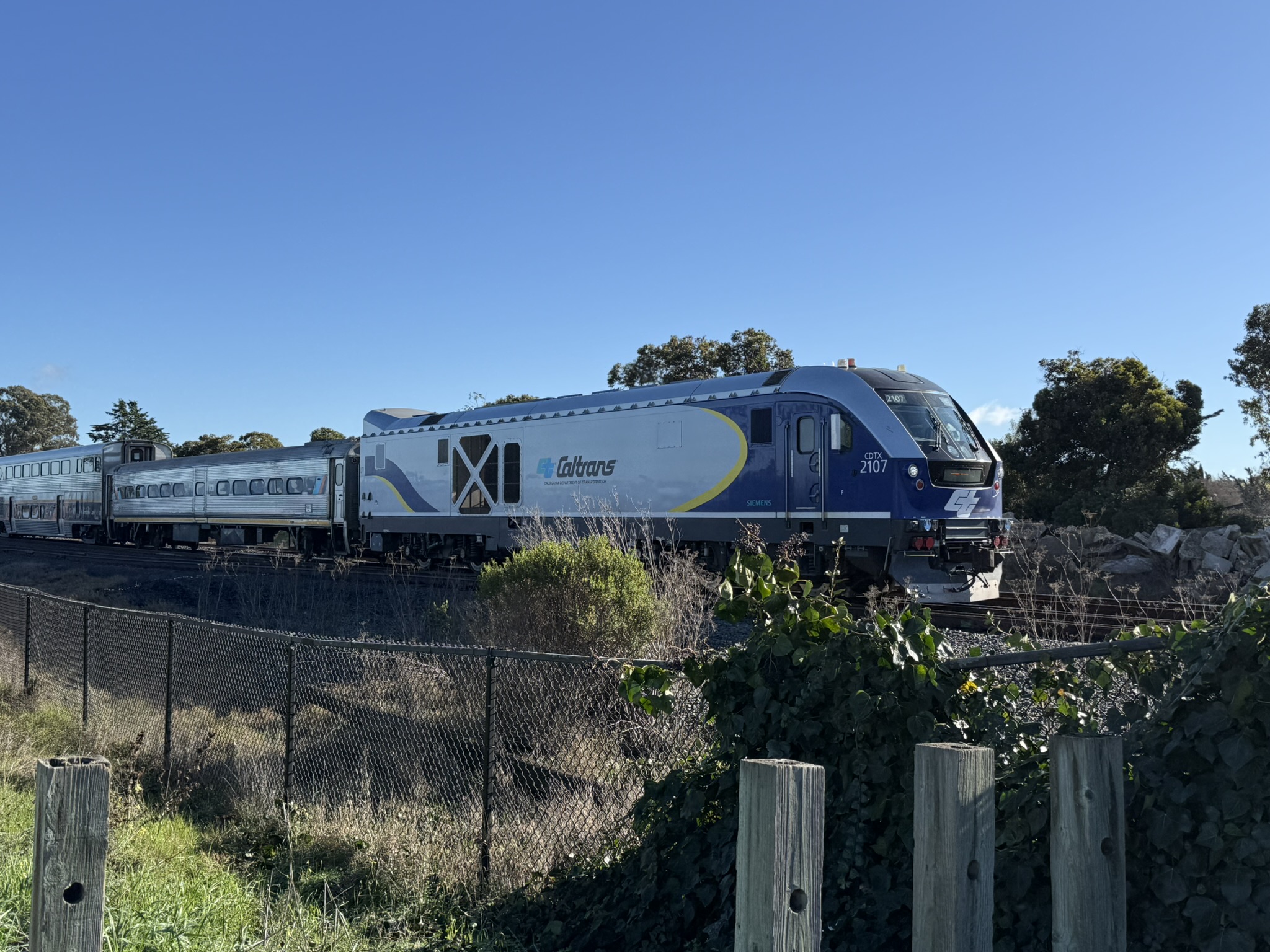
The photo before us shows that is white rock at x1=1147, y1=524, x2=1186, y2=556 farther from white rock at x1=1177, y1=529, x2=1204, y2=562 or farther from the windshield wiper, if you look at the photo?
the windshield wiper

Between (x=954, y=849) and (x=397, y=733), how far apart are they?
6.52 m

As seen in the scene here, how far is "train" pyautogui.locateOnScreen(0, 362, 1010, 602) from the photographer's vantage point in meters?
13.5

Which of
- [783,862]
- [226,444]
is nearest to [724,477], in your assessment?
[783,862]

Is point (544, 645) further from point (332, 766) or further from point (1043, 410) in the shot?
point (1043, 410)

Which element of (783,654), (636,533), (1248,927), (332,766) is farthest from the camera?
(636,533)

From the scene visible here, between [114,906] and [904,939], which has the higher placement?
[904,939]

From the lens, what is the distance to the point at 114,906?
4523 millimetres

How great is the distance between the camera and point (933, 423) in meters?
13.9

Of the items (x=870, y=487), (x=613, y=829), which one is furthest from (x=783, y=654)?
(x=870, y=487)

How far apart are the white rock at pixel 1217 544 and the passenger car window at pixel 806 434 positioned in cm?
812

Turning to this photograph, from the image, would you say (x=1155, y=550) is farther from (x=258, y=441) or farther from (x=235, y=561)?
(x=258, y=441)

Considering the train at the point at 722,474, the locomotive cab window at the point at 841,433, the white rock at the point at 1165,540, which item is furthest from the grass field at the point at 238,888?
the white rock at the point at 1165,540

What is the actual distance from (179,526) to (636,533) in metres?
23.6

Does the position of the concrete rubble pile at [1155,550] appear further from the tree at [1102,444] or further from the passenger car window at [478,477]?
the passenger car window at [478,477]
